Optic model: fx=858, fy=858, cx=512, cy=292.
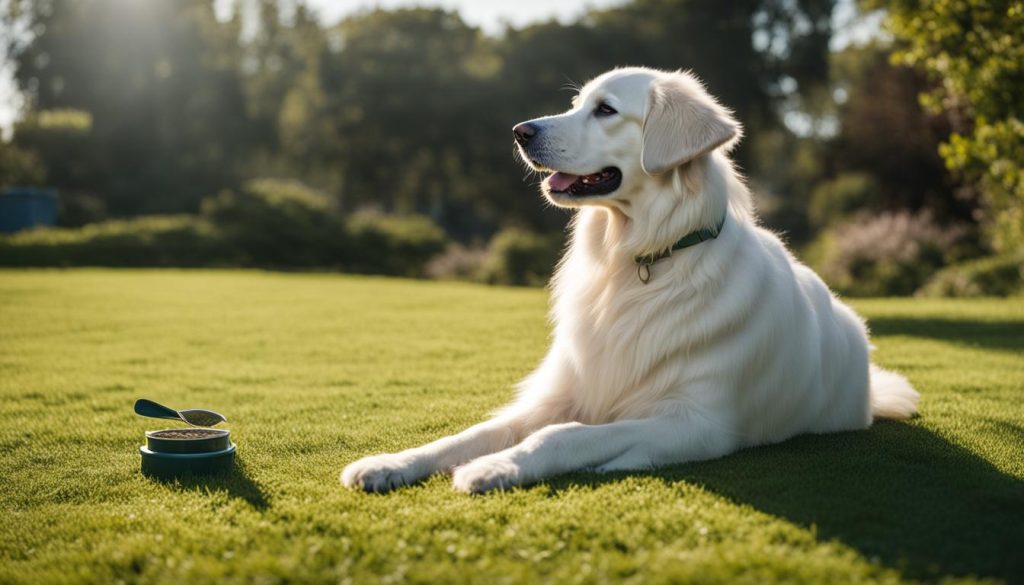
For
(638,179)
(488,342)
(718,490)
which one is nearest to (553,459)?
(718,490)

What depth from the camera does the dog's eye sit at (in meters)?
4.38

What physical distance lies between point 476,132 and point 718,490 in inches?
1379

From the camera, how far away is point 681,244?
413cm

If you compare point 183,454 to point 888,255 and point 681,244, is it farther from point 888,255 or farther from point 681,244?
point 888,255

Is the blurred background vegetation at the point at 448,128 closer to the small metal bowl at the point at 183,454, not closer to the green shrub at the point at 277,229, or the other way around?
the green shrub at the point at 277,229

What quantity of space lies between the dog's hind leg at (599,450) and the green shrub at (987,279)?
46.3ft

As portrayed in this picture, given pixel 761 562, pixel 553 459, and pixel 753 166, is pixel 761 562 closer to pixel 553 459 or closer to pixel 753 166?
pixel 553 459

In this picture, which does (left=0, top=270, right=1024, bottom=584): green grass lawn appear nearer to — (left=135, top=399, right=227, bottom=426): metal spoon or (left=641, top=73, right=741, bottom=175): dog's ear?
(left=135, top=399, right=227, bottom=426): metal spoon

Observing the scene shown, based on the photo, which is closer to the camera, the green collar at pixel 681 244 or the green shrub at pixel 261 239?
the green collar at pixel 681 244

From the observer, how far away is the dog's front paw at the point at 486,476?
11.4 ft

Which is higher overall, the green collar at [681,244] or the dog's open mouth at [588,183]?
the dog's open mouth at [588,183]

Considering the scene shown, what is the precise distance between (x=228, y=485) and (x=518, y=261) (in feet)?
63.6

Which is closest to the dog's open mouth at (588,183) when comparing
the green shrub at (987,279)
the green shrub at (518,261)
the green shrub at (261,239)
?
the green shrub at (987,279)

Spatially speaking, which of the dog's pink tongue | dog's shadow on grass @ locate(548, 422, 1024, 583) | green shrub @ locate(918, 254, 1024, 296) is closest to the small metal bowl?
dog's shadow on grass @ locate(548, 422, 1024, 583)
